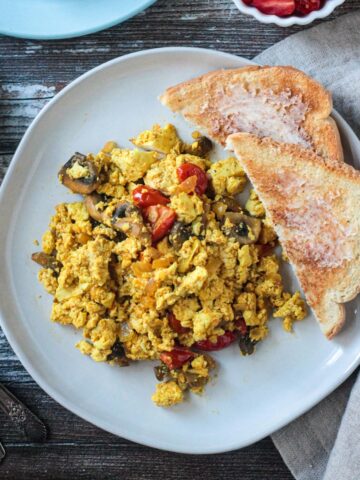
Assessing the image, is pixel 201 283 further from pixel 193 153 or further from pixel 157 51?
pixel 157 51

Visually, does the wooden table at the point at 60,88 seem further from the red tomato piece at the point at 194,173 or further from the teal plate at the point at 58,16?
the red tomato piece at the point at 194,173

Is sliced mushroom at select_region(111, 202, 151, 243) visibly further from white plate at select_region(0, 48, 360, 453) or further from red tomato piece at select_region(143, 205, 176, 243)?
white plate at select_region(0, 48, 360, 453)

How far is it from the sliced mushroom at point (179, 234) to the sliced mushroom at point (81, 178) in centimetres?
38

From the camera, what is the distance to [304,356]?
2.66m

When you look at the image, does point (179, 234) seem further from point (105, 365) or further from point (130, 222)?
point (105, 365)

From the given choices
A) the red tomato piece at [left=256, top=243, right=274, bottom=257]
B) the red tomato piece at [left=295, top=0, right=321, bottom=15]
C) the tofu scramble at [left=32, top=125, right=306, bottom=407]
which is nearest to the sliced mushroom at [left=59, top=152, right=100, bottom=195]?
the tofu scramble at [left=32, top=125, right=306, bottom=407]

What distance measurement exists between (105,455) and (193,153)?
1418mm

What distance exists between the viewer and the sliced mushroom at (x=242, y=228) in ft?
8.11

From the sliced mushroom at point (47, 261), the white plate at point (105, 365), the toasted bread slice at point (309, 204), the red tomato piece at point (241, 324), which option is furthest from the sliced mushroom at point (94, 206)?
the red tomato piece at point (241, 324)

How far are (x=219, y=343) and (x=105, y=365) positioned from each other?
1.62 ft

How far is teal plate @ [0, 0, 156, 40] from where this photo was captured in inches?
103

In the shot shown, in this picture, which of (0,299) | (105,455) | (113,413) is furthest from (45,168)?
(105,455)

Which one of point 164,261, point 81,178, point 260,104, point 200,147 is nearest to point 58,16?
point 81,178

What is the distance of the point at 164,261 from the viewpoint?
2441mm
